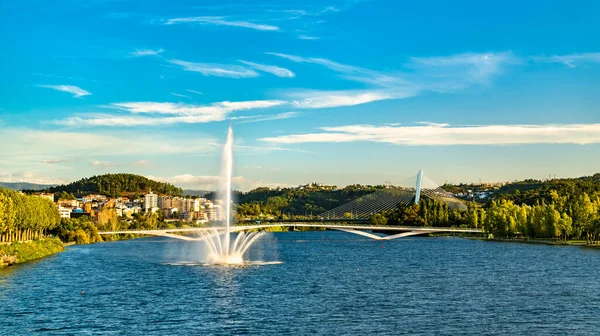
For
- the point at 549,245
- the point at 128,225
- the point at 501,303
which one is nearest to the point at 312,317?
the point at 501,303

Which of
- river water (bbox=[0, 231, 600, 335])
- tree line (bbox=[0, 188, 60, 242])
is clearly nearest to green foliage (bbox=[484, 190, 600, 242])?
river water (bbox=[0, 231, 600, 335])

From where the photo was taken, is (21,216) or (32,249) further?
(21,216)

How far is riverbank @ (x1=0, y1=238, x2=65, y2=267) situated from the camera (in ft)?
238

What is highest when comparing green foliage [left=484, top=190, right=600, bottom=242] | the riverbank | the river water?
green foliage [left=484, top=190, right=600, bottom=242]

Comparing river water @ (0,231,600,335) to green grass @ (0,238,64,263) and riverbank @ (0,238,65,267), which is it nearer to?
riverbank @ (0,238,65,267)

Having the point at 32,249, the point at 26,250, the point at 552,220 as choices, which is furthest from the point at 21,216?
the point at 552,220

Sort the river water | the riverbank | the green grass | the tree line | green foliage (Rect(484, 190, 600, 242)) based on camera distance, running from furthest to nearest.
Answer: green foliage (Rect(484, 190, 600, 242)) → the tree line → the green grass → the riverbank → the river water

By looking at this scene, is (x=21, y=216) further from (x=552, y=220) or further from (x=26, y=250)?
(x=552, y=220)

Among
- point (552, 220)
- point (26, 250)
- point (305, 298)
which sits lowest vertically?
point (305, 298)

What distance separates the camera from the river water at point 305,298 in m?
36.8

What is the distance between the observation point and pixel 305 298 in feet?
156

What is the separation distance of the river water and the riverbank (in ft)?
7.20

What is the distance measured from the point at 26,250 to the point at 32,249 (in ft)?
10.6

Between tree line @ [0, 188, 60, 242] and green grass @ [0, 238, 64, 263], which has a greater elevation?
tree line @ [0, 188, 60, 242]
